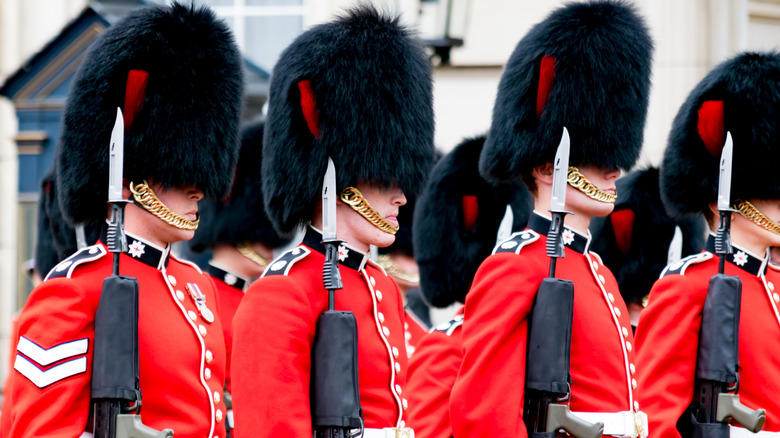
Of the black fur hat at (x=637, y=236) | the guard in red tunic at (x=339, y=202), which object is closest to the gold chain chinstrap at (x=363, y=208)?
the guard in red tunic at (x=339, y=202)

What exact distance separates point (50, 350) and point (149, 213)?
515 mm

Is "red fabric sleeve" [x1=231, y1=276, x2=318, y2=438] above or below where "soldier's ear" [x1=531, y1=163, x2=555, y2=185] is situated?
below

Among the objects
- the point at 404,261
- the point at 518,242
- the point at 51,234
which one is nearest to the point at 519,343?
the point at 518,242

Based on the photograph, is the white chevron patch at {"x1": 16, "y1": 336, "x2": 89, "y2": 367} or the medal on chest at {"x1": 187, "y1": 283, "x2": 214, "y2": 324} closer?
the white chevron patch at {"x1": 16, "y1": 336, "x2": 89, "y2": 367}

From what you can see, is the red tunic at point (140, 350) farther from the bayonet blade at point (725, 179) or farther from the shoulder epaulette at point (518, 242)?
the bayonet blade at point (725, 179)

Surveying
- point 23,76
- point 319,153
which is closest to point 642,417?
point 319,153

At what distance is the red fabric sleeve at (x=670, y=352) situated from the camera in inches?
162

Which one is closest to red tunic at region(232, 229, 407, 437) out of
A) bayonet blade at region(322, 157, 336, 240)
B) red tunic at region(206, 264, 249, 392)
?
bayonet blade at region(322, 157, 336, 240)

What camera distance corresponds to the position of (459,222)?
5.41 metres

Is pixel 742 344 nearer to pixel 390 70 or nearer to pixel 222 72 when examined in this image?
pixel 390 70

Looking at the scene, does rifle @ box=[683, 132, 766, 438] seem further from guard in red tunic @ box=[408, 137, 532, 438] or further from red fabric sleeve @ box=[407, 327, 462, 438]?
guard in red tunic @ box=[408, 137, 532, 438]

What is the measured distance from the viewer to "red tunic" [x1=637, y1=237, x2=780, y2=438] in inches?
163

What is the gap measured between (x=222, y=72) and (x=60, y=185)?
0.59 metres

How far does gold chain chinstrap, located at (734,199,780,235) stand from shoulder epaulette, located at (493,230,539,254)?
2.96 ft
